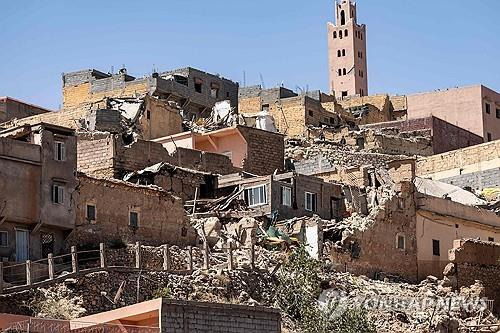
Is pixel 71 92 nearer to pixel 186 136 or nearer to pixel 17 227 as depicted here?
pixel 186 136

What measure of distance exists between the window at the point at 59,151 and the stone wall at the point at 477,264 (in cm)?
1201

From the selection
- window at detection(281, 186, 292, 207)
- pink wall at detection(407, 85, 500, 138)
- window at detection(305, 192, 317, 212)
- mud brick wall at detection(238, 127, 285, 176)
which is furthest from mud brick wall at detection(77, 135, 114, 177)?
pink wall at detection(407, 85, 500, 138)

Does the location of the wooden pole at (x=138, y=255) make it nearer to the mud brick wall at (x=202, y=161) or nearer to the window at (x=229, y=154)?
the mud brick wall at (x=202, y=161)

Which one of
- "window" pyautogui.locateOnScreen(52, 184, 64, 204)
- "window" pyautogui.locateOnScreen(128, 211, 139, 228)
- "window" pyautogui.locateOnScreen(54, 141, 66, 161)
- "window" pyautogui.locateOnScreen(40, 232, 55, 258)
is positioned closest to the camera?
"window" pyautogui.locateOnScreen(40, 232, 55, 258)

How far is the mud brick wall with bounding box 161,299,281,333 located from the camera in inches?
812

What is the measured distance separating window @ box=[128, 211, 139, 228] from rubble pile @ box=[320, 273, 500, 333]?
4788 millimetres

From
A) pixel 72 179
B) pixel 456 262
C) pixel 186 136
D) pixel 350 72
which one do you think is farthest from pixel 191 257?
pixel 350 72

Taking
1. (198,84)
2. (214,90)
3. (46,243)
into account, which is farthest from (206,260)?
(214,90)

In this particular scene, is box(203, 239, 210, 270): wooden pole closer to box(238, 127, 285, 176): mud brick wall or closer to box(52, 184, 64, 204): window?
box(52, 184, 64, 204): window

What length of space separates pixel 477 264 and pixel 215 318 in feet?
54.7

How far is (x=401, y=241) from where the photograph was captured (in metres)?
36.5

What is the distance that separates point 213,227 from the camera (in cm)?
3347

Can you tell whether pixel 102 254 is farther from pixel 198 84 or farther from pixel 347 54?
pixel 347 54

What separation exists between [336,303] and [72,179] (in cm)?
675
